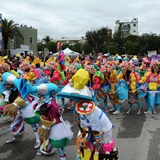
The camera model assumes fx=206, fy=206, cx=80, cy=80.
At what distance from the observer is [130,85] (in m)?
6.51

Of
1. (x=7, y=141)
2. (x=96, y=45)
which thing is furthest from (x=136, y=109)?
(x=96, y=45)

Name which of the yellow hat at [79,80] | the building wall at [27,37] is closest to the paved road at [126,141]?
the yellow hat at [79,80]

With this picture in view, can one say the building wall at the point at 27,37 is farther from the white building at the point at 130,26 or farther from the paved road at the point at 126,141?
the white building at the point at 130,26

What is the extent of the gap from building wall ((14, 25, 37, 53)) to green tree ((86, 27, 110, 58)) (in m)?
12.3

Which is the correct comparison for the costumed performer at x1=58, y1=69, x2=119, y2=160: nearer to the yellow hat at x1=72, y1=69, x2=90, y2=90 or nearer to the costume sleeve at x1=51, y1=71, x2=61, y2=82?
the yellow hat at x1=72, y1=69, x2=90, y2=90

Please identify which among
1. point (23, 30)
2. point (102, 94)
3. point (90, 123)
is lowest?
point (102, 94)

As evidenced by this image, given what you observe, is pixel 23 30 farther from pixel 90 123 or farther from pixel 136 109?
pixel 90 123

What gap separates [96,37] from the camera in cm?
4388

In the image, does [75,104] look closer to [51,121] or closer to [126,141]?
[51,121]

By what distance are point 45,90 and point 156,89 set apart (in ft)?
15.2

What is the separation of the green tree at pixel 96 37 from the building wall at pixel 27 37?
12.3 metres

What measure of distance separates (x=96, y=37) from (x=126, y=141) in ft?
134

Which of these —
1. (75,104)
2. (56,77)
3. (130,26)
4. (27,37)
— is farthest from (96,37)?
(130,26)

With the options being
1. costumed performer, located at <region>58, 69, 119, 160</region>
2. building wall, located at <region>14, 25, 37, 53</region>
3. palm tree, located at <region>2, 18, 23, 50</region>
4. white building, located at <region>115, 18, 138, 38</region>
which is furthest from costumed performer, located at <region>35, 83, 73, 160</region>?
white building, located at <region>115, 18, 138, 38</region>
